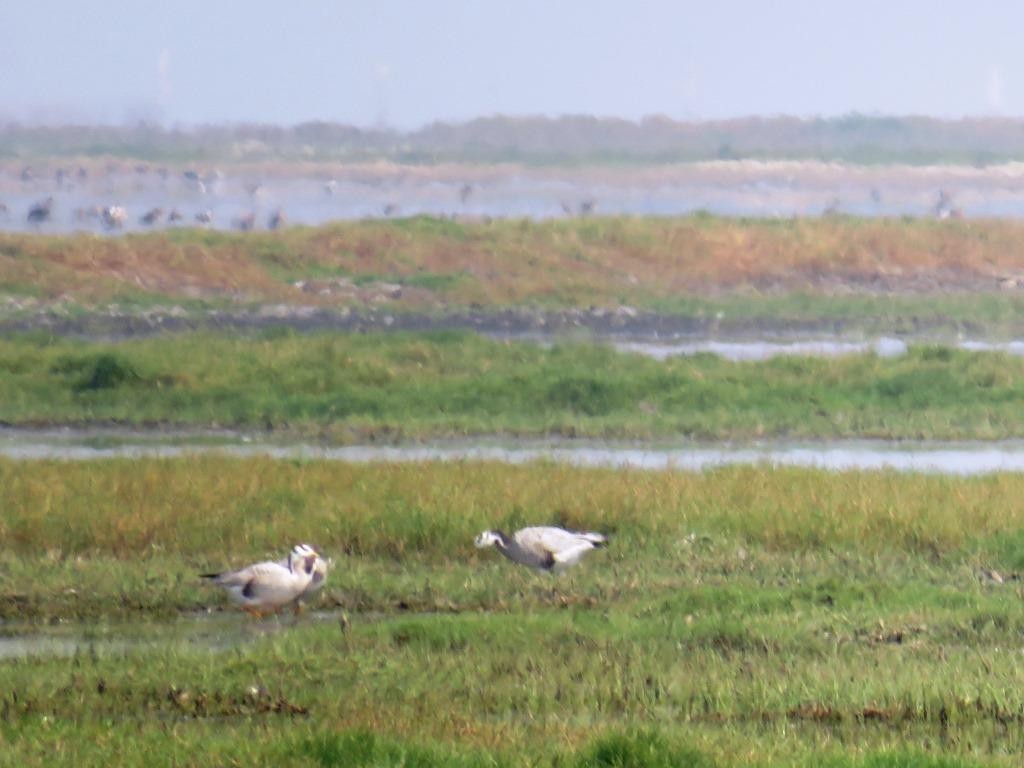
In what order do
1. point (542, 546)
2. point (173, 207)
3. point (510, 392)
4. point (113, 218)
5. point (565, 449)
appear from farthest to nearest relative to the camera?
point (173, 207) → point (113, 218) → point (510, 392) → point (565, 449) → point (542, 546)

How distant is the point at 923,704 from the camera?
703cm

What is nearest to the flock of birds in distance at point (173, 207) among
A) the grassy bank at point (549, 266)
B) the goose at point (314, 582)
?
the grassy bank at point (549, 266)

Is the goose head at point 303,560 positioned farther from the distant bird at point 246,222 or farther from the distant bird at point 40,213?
the distant bird at point 40,213

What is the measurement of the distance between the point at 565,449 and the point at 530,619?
28.3 feet

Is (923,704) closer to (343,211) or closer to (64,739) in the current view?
(64,739)

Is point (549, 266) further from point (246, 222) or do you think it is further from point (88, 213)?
point (88, 213)

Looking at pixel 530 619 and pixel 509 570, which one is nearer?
pixel 530 619

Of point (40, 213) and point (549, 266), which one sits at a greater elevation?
point (549, 266)

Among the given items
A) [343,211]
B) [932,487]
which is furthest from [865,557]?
[343,211]

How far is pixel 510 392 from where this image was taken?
19.9m

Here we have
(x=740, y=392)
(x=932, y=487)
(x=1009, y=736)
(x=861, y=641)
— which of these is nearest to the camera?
(x=1009, y=736)

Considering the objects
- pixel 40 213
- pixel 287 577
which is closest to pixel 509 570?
pixel 287 577

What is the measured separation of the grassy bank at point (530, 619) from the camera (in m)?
6.40

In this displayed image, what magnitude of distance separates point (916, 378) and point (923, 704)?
45.3ft
